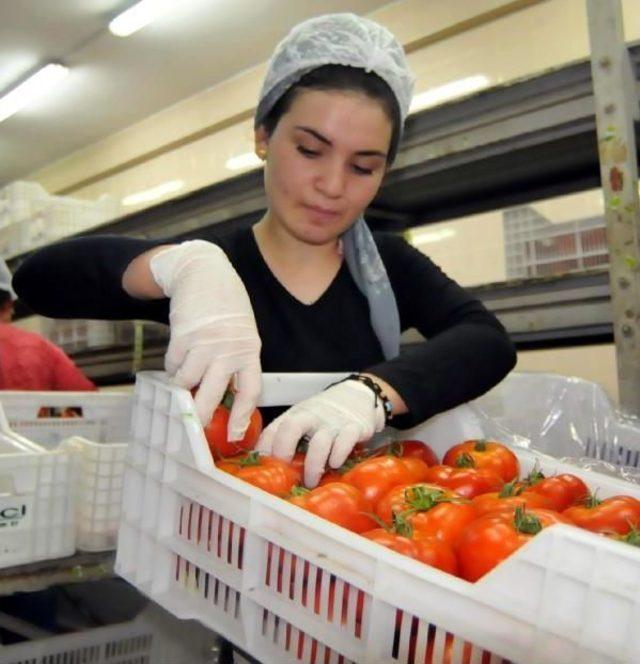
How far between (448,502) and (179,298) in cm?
50

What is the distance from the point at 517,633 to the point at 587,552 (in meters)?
0.08

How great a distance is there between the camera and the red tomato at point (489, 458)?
108 centimetres

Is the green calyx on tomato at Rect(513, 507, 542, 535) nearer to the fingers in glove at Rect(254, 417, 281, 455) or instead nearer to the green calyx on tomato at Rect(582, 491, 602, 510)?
the green calyx on tomato at Rect(582, 491, 602, 510)

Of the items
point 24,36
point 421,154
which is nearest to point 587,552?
point 421,154

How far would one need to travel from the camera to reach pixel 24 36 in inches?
169

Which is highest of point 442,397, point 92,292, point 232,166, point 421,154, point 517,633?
point 232,166

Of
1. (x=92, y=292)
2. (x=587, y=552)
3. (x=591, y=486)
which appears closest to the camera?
(x=587, y=552)

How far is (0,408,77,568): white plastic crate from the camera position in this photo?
1.28 m

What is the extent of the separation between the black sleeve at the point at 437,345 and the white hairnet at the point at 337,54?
0.33m

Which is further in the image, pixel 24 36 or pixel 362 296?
pixel 24 36

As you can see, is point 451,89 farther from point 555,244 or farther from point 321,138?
point 321,138

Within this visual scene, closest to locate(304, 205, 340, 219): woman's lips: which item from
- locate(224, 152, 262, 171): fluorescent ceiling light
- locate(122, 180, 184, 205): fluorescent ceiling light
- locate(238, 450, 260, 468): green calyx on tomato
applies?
locate(238, 450, 260, 468): green calyx on tomato

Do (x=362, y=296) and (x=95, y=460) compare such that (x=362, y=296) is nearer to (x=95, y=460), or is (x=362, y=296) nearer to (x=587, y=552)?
(x=95, y=460)

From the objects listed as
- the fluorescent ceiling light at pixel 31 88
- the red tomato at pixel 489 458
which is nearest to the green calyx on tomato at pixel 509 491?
the red tomato at pixel 489 458
